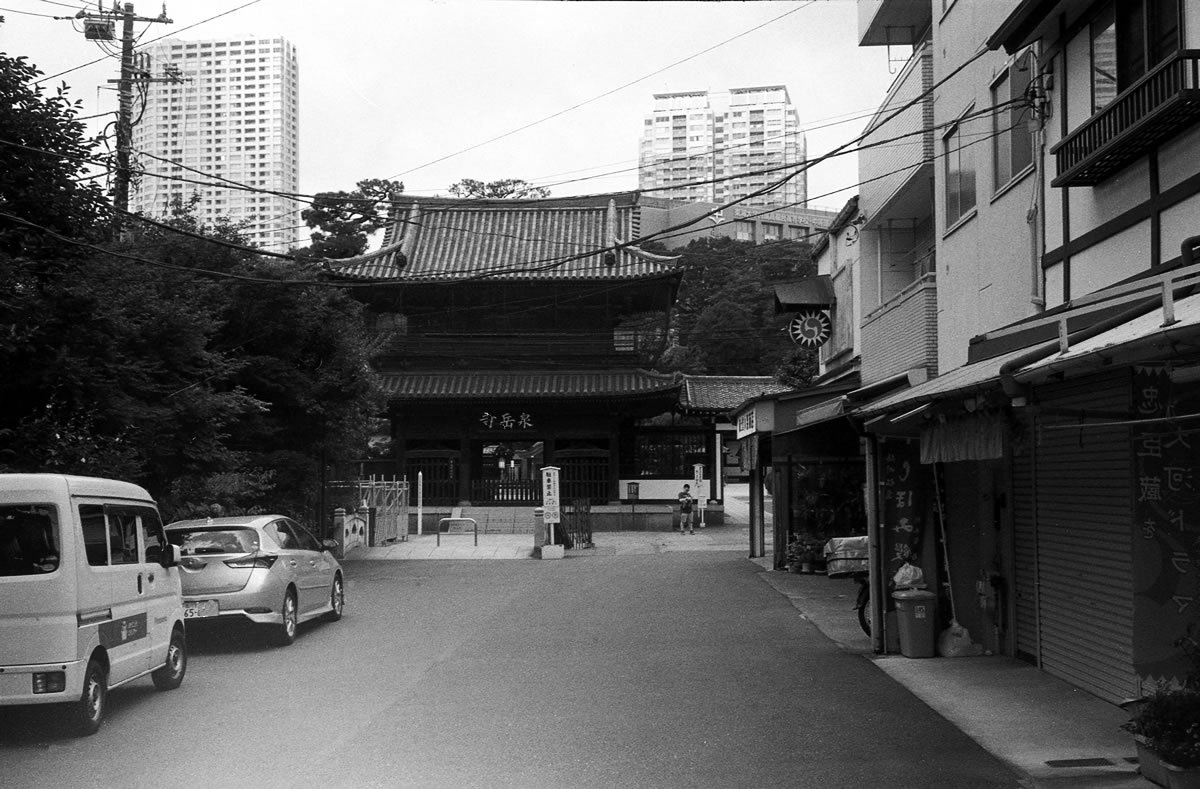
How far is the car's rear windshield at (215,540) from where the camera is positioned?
13484 millimetres

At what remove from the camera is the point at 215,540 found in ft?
44.8

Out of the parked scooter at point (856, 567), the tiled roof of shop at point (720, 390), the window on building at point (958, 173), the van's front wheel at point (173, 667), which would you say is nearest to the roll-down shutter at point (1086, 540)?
the parked scooter at point (856, 567)

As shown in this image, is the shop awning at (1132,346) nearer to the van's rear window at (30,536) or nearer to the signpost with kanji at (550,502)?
the van's rear window at (30,536)

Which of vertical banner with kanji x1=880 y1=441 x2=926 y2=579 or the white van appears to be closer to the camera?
the white van

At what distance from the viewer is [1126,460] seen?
913cm

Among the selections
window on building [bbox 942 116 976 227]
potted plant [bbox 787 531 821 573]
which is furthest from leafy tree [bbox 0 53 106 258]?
potted plant [bbox 787 531 821 573]

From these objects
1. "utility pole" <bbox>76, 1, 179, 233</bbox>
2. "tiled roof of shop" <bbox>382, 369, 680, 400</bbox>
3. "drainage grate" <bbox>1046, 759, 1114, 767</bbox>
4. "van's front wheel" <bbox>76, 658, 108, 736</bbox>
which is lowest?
"drainage grate" <bbox>1046, 759, 1114, 767</bbox>

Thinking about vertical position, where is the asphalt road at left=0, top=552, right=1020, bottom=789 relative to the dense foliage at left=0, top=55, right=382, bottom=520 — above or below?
below

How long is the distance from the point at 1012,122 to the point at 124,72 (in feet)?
43.6

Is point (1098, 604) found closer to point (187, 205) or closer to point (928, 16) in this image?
point (928, 16)

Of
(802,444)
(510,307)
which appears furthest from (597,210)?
(802,444)

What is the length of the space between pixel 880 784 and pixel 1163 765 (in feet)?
5.20

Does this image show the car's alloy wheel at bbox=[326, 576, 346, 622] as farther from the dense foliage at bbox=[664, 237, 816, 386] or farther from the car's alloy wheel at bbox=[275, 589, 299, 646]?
the dense foliage at bbox=[664, 237, 816, 386]

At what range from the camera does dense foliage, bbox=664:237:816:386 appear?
56.9 m
